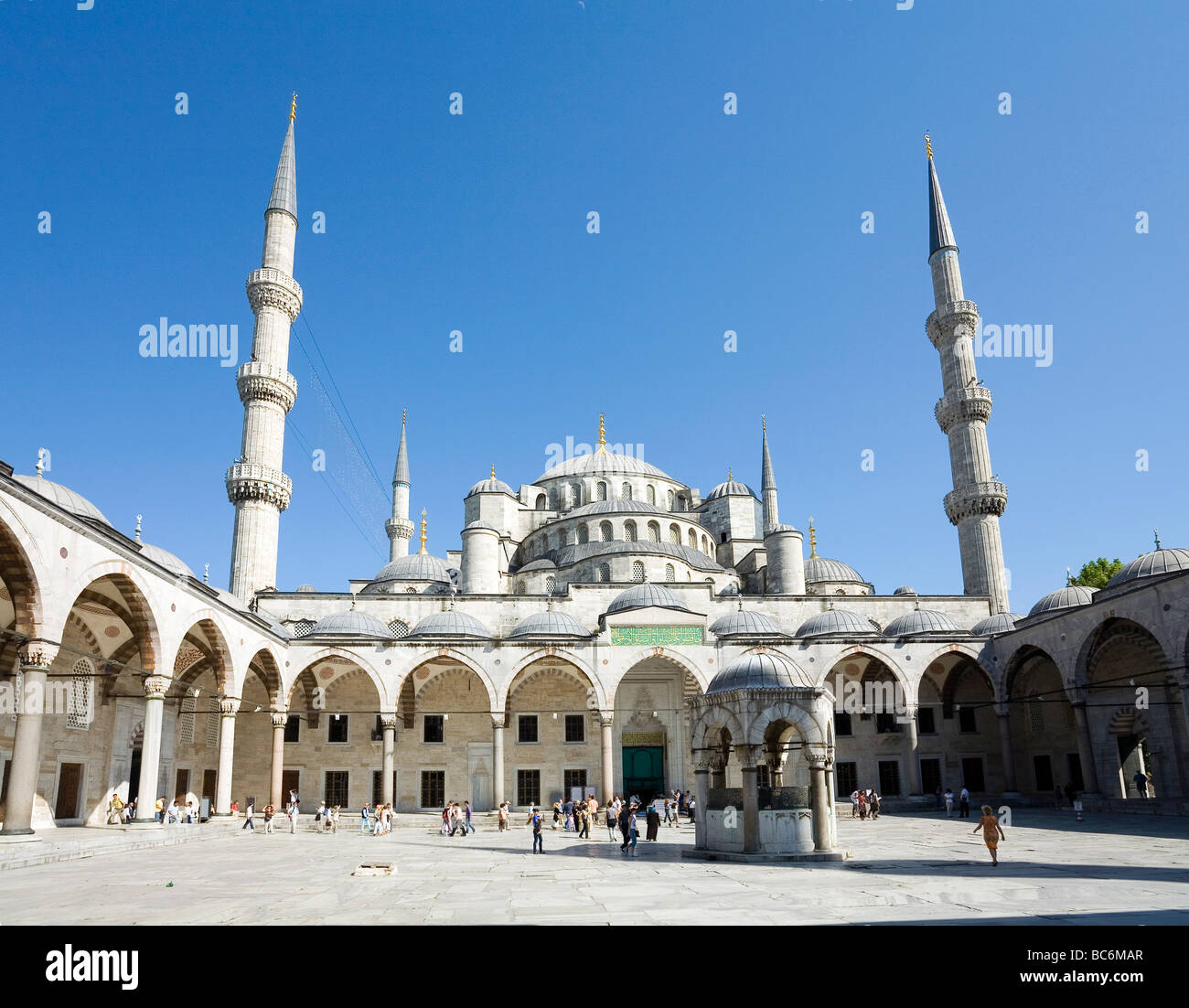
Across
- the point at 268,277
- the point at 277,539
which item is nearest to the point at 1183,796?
the point at 277,539

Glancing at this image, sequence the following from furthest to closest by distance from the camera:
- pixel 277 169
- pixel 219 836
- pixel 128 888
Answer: pixel 277 169 < pixel 219 836 < pixel 128 888

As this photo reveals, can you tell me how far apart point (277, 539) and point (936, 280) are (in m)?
26.9

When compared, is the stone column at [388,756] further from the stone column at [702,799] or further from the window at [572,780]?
the stone column at [702,799]

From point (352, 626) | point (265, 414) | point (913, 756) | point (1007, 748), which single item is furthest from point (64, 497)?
point (1007, 748)

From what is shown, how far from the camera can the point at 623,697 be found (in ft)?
93.0

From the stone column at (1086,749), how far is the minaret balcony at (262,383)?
26377mm

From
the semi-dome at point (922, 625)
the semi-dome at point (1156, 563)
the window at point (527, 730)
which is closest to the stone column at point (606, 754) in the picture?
the window at point (527, 730)

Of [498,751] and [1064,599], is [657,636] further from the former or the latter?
[1064,599]

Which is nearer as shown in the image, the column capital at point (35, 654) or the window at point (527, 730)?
the column capital at point (35, 654)

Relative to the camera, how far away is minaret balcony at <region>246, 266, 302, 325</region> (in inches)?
1193

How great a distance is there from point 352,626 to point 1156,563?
2256 centimetres

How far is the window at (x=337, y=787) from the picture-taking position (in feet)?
89.1
